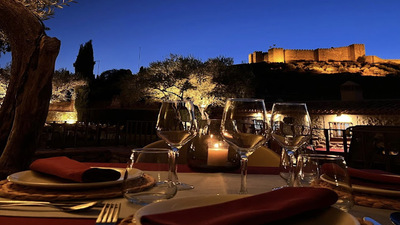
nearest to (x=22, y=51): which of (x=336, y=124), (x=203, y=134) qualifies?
(x=203, y=134)

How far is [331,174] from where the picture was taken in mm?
558

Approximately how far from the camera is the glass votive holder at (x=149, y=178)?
24.2 inches

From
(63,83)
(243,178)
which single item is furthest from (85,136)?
(63,83)

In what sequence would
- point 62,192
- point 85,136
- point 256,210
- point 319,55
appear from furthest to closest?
point 319,55 → point 85,136 → point 62,192 → point 256,210

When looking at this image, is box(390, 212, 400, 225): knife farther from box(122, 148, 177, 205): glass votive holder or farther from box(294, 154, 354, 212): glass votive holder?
box(122, 148, 177, 205): glass votive holder

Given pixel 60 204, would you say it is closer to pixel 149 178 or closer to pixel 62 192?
pixel 62 192

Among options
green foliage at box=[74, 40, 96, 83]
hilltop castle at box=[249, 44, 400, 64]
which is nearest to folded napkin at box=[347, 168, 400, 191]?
green foliage at box=[74, 40, 96, 83]

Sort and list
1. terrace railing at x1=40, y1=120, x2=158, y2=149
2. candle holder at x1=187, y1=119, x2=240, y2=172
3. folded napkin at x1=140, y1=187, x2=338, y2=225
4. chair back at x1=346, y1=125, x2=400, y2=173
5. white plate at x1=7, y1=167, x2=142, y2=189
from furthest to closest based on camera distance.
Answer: terrace railing at x1=40, y1=120, x2=158, y2=149
chair back at x1=346, y1=125, x2=400, y2=173
candle holder at x1=187, y1=119, x2=240, y2=172
white plate at x1=7, y1=167, x2=142, y2=189
folded napkin at x1=140, y1=187, x2=338, y2=225

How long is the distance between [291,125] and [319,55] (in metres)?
47.8

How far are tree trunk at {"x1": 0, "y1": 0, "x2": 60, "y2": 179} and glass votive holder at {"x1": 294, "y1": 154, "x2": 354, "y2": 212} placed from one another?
6.35 feet

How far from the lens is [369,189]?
704 mm

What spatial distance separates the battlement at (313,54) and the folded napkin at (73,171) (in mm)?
44694

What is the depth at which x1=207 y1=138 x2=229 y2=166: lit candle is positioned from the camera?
119cm

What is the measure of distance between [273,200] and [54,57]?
2012 mm
